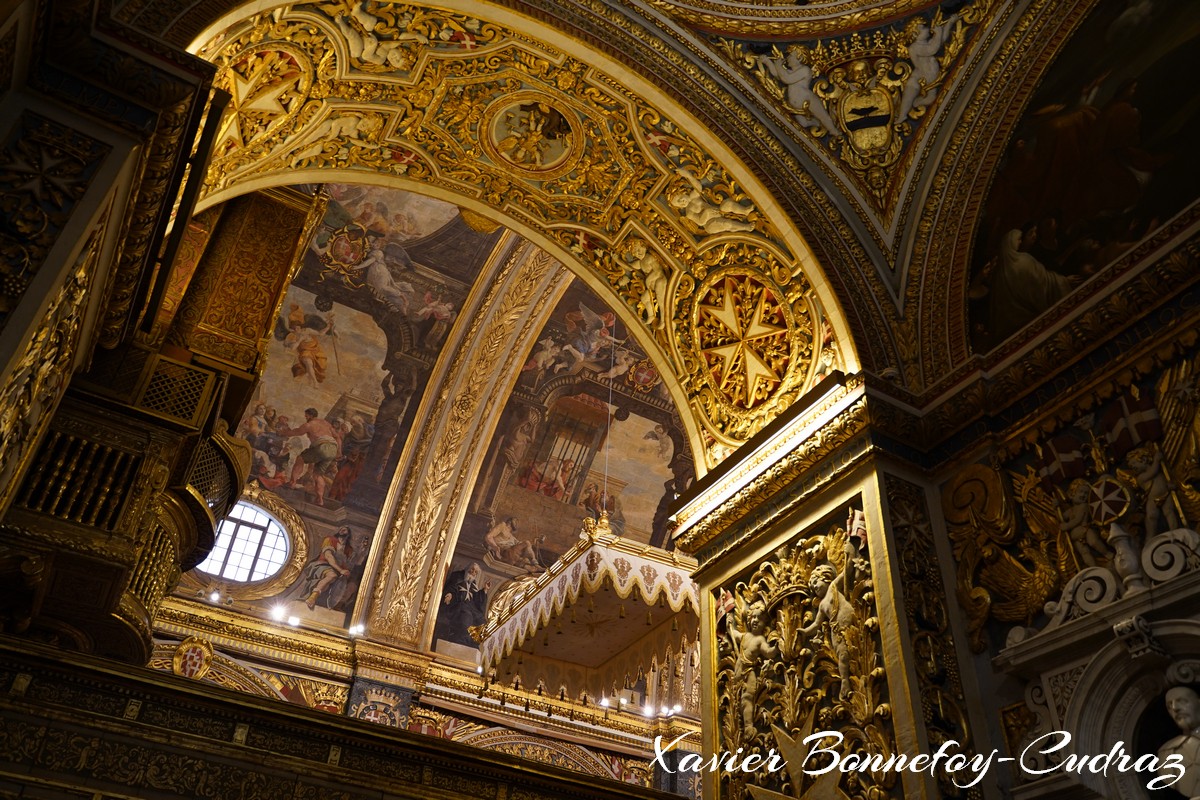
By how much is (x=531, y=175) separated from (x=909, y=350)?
320cm

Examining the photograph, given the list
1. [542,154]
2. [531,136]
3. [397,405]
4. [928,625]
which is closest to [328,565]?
[397,405]

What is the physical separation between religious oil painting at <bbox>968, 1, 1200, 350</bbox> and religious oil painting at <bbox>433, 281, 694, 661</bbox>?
8693mm

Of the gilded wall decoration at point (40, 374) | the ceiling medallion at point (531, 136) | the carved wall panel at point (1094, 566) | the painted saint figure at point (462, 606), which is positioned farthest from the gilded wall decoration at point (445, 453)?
the gilded wall decoration at point (40, 374)

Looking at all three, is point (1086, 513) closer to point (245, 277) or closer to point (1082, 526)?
point (1082, 526)

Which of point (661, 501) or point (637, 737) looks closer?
point (637, 737)

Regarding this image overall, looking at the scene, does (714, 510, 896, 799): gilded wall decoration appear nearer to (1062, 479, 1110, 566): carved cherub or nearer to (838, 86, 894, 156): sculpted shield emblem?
(1062, 479, 1110, 566): carved cherub

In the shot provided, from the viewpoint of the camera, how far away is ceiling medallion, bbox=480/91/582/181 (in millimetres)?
6918

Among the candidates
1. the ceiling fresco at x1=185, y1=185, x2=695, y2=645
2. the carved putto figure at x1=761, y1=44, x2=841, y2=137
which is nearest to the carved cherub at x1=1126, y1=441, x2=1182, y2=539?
the carved putto figure at x1=761, y1=44, x2=841, y2=137

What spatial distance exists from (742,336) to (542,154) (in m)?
2.11

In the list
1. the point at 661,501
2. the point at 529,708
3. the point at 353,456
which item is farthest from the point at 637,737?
the point at 353,456

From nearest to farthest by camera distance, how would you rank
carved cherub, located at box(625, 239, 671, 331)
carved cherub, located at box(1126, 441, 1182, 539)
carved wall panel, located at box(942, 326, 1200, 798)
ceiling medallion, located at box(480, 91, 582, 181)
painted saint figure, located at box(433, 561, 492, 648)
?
carved wall panel, located at box(942, 326, 1200, 798)
carved cherub, located at box(1126, 441, 1182, 539)
ceiling medallion, located at box(480, 91, 582, 181)
carved cherub, located at box(625, 239, 671, 331)
painted saint figure, located at box(433, 561, 492, 648)

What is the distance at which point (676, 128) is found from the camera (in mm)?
6789

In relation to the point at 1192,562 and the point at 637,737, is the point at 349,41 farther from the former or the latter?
the point at 637,737

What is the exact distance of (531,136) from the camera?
7129mm
